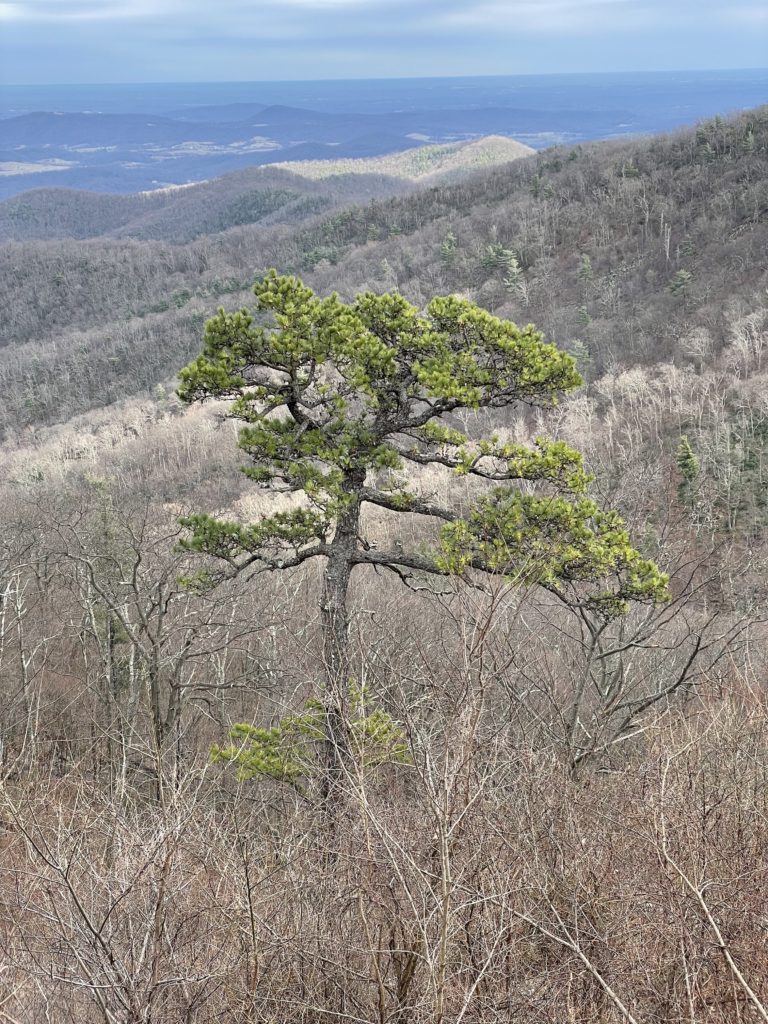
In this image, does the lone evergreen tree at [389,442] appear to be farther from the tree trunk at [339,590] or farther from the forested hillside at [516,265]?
the forested hillside at [516,265]

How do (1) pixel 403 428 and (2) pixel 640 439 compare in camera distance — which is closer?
(1) pixel 403 428

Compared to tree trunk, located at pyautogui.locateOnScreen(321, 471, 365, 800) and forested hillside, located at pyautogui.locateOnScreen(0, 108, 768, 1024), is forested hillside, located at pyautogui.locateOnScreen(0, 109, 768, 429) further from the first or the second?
tree trunk, located at pyautogui.locateOnScreen(321, 471, 365, 800)

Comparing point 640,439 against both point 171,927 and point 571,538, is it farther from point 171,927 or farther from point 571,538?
point 171,927

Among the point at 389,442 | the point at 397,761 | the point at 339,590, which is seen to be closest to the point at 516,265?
the point at 389,442

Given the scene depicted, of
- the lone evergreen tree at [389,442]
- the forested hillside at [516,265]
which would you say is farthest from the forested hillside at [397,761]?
the forested hillside at [516,265]

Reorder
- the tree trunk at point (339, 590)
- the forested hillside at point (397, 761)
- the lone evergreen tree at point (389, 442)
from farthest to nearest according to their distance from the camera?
1. the tree trunk at point (339, 590)
2. the lone evergreen tree at point (389, 442)
3. the forested hillside at point (397, 761)

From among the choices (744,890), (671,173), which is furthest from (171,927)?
(671,173)

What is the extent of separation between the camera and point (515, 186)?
11912 cm

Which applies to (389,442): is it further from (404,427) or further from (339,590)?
(339,590)

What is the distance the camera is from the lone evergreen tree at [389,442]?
7363mm

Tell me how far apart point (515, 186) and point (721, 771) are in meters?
127

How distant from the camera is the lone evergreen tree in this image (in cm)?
736

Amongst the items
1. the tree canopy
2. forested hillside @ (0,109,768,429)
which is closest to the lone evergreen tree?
the tree canopy

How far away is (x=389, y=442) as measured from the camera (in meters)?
8.38
